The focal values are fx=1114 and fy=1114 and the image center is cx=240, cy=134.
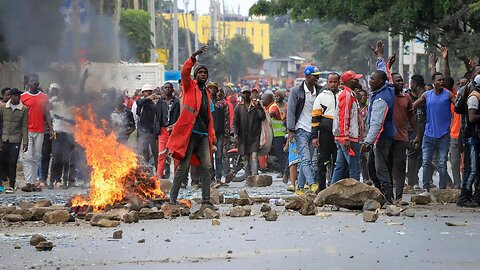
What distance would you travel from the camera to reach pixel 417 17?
83.9 ft

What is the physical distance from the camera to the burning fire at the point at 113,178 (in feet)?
44.3

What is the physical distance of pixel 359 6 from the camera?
1044 inches

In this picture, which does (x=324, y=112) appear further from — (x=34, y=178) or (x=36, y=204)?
(x=34, y=178)

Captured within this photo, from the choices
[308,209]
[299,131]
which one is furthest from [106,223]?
[299,131]

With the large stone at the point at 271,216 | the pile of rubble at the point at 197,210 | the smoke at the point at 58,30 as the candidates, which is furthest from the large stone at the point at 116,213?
the smoke at the point at 58,30

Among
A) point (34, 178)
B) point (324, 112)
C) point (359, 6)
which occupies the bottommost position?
point (34, 178)

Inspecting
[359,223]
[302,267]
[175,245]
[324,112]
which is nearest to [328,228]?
[359,223]

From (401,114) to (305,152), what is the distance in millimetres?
1908

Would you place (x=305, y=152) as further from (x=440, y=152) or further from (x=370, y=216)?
(x=370, y=216)

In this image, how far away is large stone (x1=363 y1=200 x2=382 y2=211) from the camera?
41.8 ft

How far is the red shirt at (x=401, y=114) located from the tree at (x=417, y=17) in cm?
838

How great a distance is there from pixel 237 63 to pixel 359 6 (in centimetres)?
10029

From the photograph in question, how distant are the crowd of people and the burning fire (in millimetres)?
516

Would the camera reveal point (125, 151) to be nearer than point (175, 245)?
No
